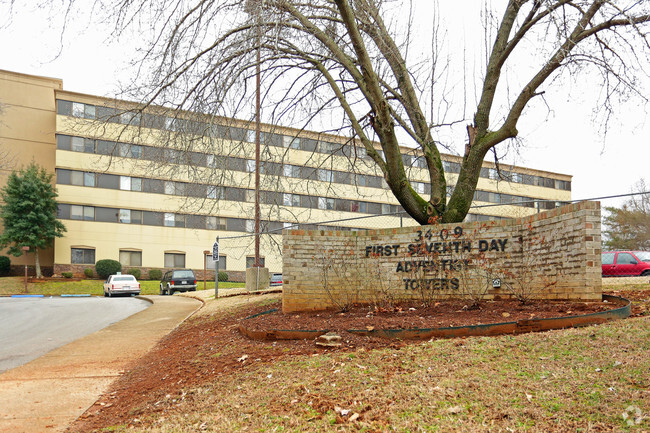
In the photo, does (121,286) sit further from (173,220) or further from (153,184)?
(153,184)

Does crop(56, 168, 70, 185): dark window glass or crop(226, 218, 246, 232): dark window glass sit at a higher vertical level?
crop(56, 168, 70, 185): dark window glass

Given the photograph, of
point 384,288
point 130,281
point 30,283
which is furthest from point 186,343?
point 30,283

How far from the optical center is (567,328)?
6047mm

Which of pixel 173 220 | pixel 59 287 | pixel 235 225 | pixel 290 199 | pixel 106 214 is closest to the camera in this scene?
pixel 290 199

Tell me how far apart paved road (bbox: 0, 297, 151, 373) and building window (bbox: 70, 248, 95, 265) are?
20.9m

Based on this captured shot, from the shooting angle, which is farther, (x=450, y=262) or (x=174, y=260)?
(x=174, y=260)

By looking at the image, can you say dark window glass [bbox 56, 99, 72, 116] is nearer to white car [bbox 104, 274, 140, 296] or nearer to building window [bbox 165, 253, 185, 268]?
building window [bbox 165, 253, 185, 268]

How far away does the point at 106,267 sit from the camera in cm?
3844

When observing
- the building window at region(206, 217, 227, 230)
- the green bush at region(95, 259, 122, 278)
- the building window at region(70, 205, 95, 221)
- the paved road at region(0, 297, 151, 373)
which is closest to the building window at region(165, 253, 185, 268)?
the building window at region(206, 217, 227, 230)

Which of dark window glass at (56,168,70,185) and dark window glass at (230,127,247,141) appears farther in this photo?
dark window glass at (56,168,70,185)

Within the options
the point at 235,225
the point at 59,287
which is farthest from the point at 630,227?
the point at 59,287

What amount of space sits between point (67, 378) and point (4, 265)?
37.1 meters

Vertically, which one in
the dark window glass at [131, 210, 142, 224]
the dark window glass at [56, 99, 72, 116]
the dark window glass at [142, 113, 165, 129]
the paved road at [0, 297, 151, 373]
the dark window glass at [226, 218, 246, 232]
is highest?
the dark window glass at [56, 99, 72, 116]

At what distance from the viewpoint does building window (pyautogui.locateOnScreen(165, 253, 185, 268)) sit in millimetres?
41812
